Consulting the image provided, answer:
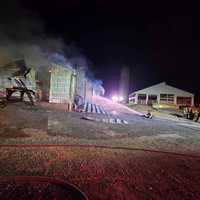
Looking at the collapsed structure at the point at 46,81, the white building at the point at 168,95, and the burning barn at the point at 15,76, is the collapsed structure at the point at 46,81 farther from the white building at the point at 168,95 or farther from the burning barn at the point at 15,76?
the white building at the point at 168,95

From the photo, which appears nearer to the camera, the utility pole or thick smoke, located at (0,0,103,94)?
thick smoke, located at (0,0,103,94)

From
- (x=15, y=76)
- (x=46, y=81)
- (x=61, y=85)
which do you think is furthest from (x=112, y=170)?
(x=15, y=76)

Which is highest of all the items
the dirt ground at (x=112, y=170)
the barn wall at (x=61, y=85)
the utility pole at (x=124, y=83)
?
the utility pole at (x=124, y=83)

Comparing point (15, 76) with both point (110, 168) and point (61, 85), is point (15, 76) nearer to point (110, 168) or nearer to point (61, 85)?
point (61, 85)

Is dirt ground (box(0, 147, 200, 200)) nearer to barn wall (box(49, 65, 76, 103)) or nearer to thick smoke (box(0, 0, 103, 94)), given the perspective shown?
barn wall (box(49, 65, 76, 103))

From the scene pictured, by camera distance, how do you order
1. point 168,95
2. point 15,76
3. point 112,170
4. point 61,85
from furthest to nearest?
point 168,95, point 15,76, point 61,85, point 112,170

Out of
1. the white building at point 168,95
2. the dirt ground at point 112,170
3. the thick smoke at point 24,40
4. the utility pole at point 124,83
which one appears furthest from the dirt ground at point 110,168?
the utility pole at point 124,83

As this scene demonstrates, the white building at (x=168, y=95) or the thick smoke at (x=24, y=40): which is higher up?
the thick smoke at (x=24, y=40)

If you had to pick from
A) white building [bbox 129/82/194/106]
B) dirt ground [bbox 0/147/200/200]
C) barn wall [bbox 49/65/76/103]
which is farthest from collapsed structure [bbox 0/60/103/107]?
white building [bbox 129/82/194/106]

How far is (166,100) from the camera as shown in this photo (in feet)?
79.3

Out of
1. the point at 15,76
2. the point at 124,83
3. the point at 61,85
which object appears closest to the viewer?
the point at 61,85

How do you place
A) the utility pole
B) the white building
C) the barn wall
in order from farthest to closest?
the utility pole < the white building < the barn wall

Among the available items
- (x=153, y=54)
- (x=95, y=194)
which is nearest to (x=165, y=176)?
(x=95, y=194)

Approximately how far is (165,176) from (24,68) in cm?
1265
